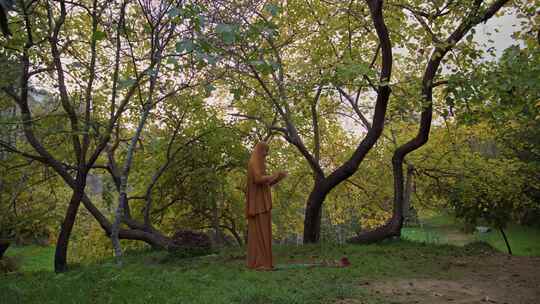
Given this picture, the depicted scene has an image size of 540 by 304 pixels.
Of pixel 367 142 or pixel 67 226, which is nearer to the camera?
pixel 67 226

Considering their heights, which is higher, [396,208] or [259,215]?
[396,208]

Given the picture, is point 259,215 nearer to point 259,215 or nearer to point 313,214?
point 259,215

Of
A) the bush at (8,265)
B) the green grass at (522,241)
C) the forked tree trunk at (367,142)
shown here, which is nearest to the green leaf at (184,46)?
the forked tree trunk at (367,142)

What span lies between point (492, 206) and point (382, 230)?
12.2 ft

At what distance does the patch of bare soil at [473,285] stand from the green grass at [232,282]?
387mm

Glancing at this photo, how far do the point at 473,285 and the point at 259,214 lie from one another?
4.45 m

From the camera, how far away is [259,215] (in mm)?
10445

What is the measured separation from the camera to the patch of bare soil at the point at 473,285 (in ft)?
23.1

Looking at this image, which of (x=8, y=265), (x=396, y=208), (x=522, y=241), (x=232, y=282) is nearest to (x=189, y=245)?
(x=232, y=282)

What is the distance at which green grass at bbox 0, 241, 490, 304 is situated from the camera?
6.71 meters

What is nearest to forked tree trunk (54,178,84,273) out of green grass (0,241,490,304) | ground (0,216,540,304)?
ground (0,216,540,304)

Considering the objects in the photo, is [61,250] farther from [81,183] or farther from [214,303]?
[214,303]

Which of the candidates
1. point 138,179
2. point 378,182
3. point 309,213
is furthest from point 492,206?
point 138,179

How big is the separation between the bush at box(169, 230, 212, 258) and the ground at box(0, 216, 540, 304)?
18.0 inches
